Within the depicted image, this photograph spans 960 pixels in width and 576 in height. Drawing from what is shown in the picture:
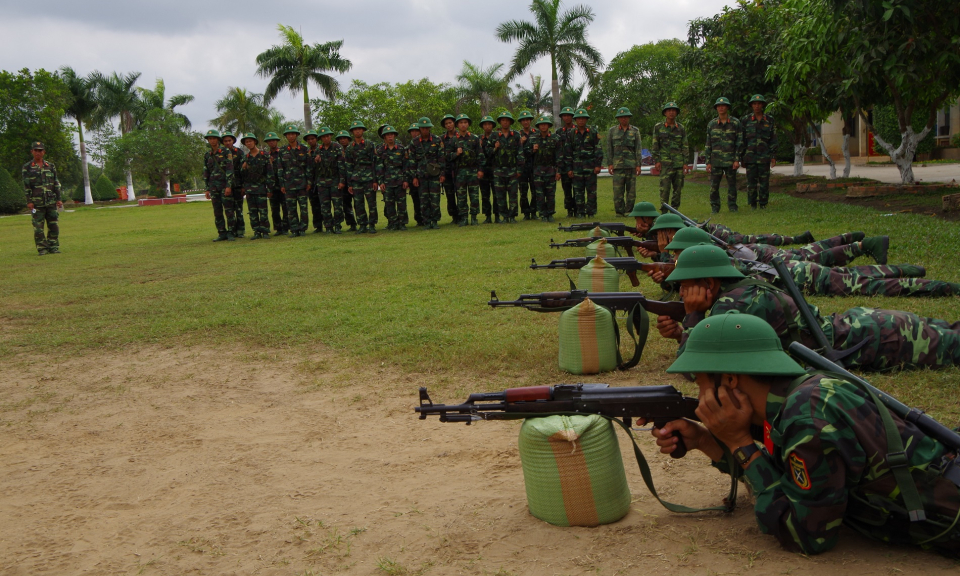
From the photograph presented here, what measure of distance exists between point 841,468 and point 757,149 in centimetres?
1462

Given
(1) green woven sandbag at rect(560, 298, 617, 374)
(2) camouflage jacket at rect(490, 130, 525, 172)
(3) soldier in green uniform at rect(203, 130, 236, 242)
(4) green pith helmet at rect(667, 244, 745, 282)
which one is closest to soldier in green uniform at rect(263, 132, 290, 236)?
(3) soldier in green uniform at rect(203, 130, 236, 242)

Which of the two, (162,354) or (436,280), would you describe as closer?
(162,354)

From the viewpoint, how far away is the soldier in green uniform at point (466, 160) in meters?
17.5

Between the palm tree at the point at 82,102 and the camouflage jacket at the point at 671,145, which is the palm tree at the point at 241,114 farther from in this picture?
the camouflage jacket at the point at 671,145

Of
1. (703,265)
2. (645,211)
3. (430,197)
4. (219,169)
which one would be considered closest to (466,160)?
(430,197)

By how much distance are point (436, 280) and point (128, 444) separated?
5898 mm

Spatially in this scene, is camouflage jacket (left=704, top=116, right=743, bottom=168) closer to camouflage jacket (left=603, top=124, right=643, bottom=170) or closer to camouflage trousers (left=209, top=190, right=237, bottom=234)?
camouflage jacket (left=603, top=124, right=643, bottom=170)

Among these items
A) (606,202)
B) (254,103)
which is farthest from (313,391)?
(254,103)

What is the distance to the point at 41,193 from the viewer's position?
17156 millimetres

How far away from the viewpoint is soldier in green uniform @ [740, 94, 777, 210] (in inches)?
640

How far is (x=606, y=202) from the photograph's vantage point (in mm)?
22688

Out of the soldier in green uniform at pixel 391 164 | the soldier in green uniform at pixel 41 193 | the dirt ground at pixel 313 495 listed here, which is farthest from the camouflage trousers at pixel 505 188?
the dirt ground at pixel 313 495

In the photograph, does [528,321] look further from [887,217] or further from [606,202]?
Answer: [606,202]

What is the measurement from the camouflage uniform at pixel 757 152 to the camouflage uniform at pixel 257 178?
1099 cm
